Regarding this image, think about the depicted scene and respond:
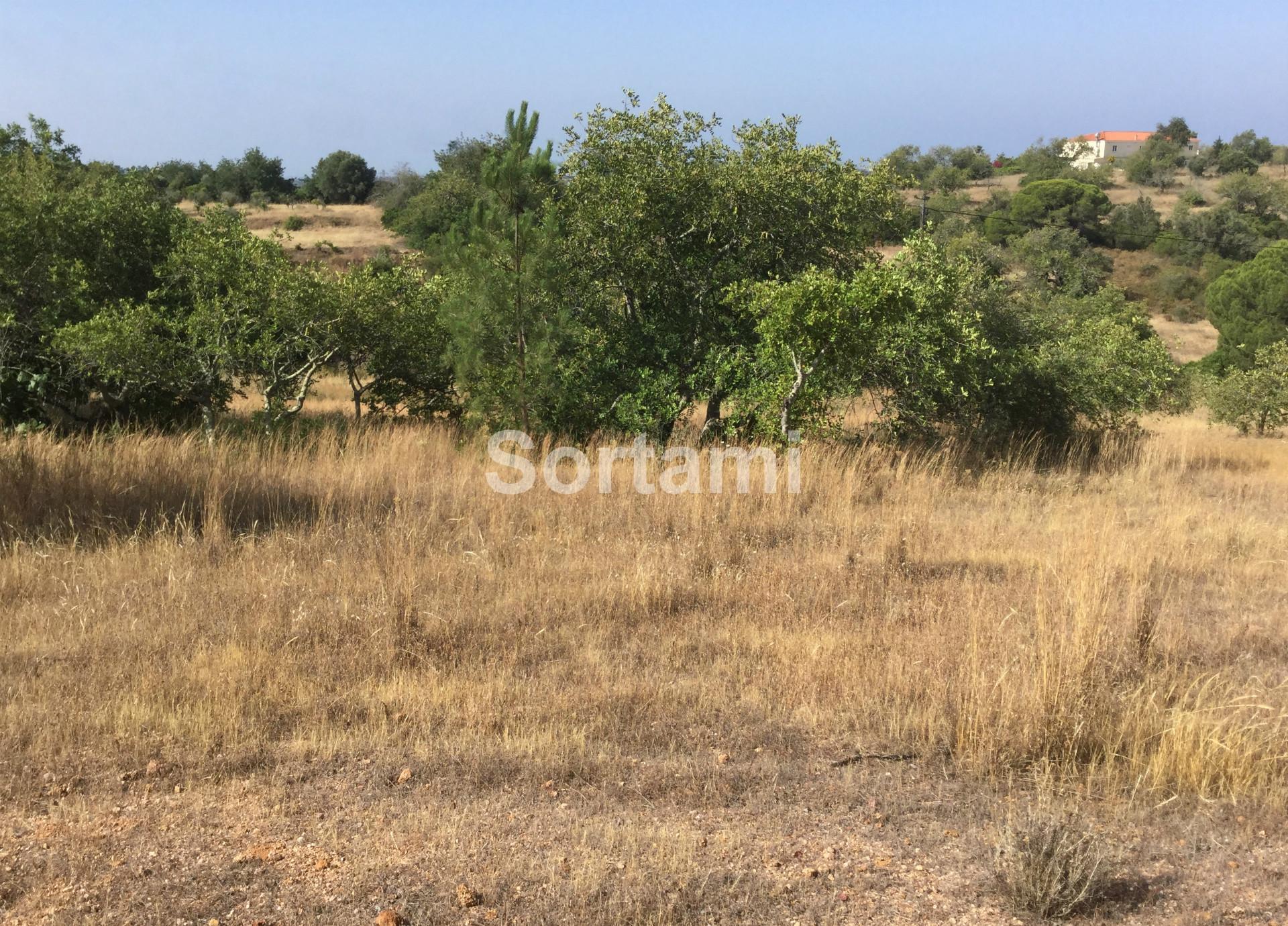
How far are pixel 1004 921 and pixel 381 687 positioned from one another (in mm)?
2868

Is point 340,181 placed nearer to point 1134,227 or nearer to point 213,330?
point 1134,227

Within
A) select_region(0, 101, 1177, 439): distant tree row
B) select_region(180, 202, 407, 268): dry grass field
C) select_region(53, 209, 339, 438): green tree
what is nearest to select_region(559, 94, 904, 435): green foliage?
select_region(0, 101, 1177, 439): distant tree row

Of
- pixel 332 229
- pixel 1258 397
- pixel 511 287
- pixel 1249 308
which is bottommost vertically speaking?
pixel 1258 397

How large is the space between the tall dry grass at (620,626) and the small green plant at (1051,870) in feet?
2.47

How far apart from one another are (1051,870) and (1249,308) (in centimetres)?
3631

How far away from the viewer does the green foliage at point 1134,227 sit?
54000mm

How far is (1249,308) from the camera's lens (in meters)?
32.8

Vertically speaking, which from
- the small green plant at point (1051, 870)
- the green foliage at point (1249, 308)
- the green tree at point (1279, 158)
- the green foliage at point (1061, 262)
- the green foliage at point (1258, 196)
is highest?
the green tree at point (1279, 158)

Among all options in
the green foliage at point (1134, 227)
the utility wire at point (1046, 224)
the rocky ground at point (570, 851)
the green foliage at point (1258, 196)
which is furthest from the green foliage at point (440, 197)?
the green foliage at point (1258, 196)

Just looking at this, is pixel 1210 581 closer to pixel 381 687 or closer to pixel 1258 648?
pixel 1258 648

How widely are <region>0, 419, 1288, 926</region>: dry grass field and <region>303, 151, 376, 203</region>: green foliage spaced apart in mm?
56977

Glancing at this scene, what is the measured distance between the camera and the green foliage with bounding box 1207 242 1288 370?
98.4ft

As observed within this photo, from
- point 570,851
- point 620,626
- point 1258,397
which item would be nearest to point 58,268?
point 620,626

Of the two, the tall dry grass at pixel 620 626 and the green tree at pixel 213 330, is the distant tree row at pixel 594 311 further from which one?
the tall dry grass at pixel 620 626
